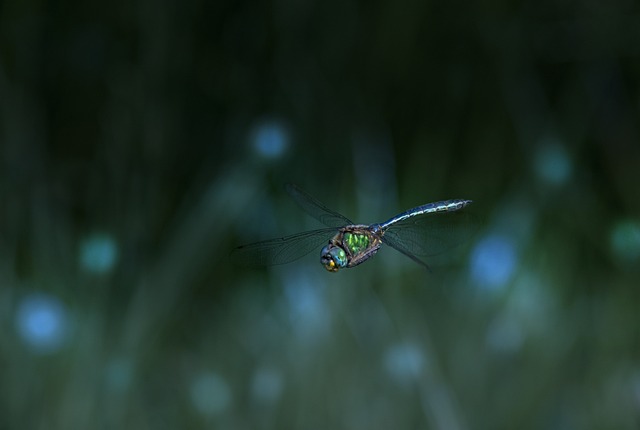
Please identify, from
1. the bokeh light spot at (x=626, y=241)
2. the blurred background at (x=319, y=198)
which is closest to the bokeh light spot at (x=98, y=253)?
the blurred background at (x=319, y=198)

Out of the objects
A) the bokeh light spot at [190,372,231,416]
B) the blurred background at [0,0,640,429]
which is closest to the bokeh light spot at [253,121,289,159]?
the blurred background at [0,0,640,429]

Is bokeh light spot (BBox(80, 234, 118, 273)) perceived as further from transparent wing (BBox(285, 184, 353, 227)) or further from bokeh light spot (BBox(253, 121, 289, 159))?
transparent wing (BBox(285, 184, 353, 227))

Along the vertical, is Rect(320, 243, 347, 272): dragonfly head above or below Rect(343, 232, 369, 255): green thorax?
below

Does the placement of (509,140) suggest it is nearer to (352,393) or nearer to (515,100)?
(515,100)

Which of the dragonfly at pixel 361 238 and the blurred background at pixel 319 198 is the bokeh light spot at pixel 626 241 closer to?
the blurred background at pixel 319 198

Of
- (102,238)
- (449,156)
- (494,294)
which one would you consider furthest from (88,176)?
(494,294)

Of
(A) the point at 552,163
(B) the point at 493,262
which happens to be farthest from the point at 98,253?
(A) the point at 552,163

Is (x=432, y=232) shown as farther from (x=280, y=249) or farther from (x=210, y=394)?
(x=210, y=394)
